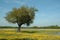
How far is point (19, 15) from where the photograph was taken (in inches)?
2329

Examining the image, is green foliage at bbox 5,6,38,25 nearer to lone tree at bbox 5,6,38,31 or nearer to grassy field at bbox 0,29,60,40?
lone tree at bbox 5,6,38,31

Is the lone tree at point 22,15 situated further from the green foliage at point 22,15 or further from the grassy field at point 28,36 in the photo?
the grassy field at point 28,36

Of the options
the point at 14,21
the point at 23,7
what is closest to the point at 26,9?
the point at 23,7

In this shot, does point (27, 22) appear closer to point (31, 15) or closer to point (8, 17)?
point (31, 15)

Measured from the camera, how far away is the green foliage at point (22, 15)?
193 feet

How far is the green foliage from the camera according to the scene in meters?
58.9

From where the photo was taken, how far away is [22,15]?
58781 millimetres

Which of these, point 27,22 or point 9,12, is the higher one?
point 9,12

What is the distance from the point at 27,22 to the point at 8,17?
6.91 metres

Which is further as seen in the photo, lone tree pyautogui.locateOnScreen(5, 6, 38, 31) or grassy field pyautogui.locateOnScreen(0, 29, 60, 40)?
lone tree pyautogui.locateOnScreen(5, 6, 38, 31)

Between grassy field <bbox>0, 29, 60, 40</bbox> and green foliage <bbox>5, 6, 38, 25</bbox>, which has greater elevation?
green foliage <bbox>5, 6, 38, 25</bbox>

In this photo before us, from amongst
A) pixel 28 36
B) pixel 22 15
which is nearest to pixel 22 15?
pixel 22 15

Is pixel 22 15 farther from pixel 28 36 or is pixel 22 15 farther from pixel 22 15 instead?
pixel 28 36

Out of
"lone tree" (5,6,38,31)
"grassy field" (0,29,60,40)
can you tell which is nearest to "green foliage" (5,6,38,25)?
"lone tree" (5,6,38,31)
